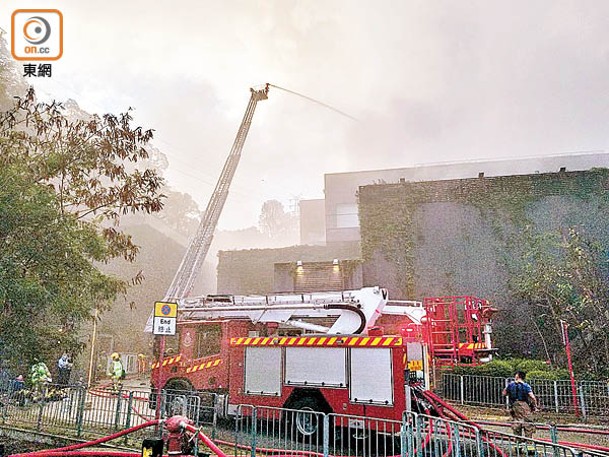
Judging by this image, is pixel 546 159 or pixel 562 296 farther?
pixel 546 159

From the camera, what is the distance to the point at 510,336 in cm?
2136

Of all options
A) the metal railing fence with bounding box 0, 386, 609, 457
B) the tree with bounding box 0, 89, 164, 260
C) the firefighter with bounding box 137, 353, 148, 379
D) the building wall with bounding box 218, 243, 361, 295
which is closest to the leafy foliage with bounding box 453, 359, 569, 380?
the metal railing fence with bounding box 0, 386, 609, 457

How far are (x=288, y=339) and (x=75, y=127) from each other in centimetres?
612

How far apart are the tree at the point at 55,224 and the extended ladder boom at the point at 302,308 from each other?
357 cm

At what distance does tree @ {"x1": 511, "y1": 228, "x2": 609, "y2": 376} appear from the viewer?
18391 mm

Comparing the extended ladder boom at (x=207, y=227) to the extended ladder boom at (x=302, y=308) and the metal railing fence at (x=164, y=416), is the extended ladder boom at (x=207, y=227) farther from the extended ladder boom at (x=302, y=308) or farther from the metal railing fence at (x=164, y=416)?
the metal railing fence at (x=164, y=416)

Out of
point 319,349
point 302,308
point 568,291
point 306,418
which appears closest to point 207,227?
point 302,308

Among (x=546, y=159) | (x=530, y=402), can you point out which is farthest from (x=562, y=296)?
Result: (x=546, y=159)

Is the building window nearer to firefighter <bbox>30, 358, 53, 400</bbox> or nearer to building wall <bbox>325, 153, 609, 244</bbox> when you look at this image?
building wall <bbox>325, 153, 609, 244</bbox>

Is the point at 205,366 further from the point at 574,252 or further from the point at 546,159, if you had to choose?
the point at 546,159

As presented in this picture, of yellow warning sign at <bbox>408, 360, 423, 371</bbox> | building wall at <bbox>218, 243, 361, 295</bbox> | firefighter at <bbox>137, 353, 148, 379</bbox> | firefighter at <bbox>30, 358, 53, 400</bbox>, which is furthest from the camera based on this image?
building wall at <bbox>218, 243, 361, 295</bbox>

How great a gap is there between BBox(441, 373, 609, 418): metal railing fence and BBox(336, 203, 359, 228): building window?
830 inches

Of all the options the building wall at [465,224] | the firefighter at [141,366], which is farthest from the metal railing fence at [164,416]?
the firefighter at [141,366]

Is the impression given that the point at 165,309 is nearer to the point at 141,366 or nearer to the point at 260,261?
the point at 141,366
